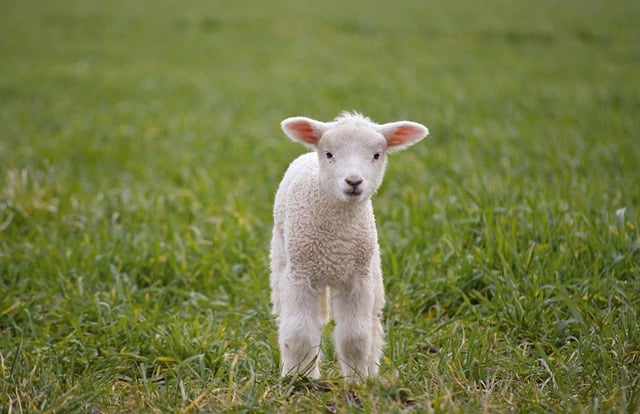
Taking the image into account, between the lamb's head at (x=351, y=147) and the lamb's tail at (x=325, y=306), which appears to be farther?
the lamb's tail at (x=325, y=306)

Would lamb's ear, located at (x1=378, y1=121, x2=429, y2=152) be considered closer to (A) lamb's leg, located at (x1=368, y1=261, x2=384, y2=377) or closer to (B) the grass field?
(A) lamb's leg, located at (x1=368, y1=261, x2=384, y2=377)

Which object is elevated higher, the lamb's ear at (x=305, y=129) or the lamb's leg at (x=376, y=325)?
the lamb's ear at (x=305, y=129)

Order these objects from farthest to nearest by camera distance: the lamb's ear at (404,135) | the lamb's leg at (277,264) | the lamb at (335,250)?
the lamb's leg at (277,264) → the lamb's ear at (404,135) → the lamb at (335,250)

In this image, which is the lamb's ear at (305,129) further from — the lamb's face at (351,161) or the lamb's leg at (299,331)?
the lamb's leg at (299,331)

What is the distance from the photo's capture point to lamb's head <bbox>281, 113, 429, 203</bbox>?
11.0ft

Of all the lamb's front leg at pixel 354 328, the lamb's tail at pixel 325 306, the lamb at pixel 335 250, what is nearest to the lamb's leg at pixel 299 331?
the lamb at pixel 335 250

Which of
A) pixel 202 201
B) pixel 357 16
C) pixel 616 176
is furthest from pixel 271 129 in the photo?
pixel 357 16

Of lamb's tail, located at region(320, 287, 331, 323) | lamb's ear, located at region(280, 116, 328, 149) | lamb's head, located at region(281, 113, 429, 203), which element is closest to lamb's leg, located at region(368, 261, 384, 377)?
lamb's tail, located at region(320, 287, 331, 323)

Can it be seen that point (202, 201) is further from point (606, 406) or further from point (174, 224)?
point (606, 406)

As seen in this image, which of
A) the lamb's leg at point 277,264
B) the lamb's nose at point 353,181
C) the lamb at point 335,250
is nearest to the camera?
the lamb's nose at point 353,181

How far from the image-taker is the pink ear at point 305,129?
357 cm

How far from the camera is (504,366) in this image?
370 centimetres

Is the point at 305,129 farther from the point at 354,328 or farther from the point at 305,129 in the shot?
the point at 354,328

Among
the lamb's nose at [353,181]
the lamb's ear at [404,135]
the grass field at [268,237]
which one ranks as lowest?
the grass field at [268,237]
